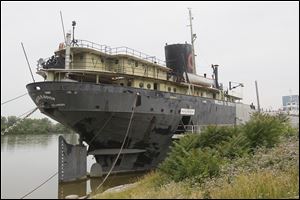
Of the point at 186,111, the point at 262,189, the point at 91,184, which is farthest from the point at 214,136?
the point at 262,189

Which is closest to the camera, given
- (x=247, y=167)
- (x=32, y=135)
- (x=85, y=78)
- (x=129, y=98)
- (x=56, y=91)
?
(x=247, y=167)

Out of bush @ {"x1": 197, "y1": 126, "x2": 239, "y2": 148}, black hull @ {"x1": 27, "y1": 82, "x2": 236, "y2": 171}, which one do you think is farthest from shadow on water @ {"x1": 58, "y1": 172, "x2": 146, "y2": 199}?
bush @ {"x1": 197, "y1": 126, "x2": 239, "y2": 148}

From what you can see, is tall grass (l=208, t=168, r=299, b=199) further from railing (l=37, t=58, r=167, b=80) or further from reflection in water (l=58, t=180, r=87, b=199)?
railing (l=37, t=58, r=167, b=80)

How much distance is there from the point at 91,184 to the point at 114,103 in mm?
4394

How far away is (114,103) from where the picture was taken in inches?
670

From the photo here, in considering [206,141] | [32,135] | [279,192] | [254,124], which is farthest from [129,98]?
[32,135]

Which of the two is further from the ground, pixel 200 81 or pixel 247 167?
pixel 200 81

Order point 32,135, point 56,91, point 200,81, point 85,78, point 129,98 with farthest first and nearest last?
point 32,135 < point 200,81 < point 85,78 < point 129,98 < point 56,91

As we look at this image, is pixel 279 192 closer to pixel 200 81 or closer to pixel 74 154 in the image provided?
pixel 74 154

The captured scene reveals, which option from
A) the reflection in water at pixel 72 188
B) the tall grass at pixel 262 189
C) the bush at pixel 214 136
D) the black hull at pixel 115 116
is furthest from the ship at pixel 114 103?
the tall grass at pixel 262 189

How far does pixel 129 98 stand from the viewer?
17.4 meters

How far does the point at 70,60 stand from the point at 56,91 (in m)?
2.30

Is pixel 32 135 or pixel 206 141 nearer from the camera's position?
pixel 206 141

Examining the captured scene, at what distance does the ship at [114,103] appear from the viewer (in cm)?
1661
